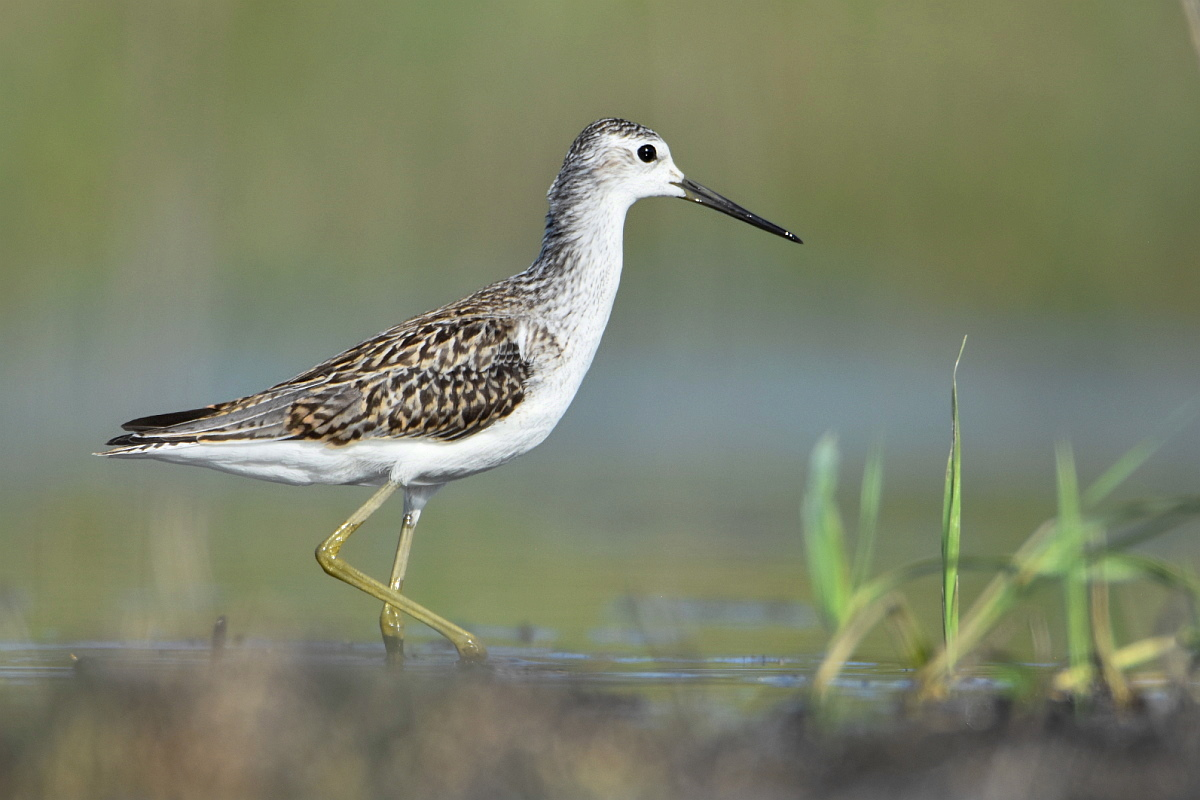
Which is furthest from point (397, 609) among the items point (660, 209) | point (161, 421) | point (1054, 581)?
point (660, 209)

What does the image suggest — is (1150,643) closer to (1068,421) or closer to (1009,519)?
(1009,519)

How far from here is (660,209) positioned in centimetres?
2058

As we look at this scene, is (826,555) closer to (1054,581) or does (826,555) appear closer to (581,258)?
(1054,581)

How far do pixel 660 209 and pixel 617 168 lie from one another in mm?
12370

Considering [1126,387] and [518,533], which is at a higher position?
[1126,387]

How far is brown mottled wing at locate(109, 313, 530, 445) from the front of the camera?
7.24 meters

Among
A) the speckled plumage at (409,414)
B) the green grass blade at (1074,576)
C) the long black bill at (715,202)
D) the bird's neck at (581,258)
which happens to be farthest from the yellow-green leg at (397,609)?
the green grass blade at (1074,576)

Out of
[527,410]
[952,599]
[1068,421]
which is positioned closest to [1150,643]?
[952,599]

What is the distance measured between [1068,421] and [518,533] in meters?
6.49

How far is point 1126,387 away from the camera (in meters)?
16.1

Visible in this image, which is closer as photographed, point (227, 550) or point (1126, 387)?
point (227, 550)

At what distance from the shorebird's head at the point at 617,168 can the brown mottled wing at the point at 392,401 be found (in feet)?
3.71

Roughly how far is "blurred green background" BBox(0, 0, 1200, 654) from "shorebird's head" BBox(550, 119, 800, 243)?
15.4 ft

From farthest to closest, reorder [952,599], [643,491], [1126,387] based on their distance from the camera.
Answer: [1126,387], [643,491], [952,599]
